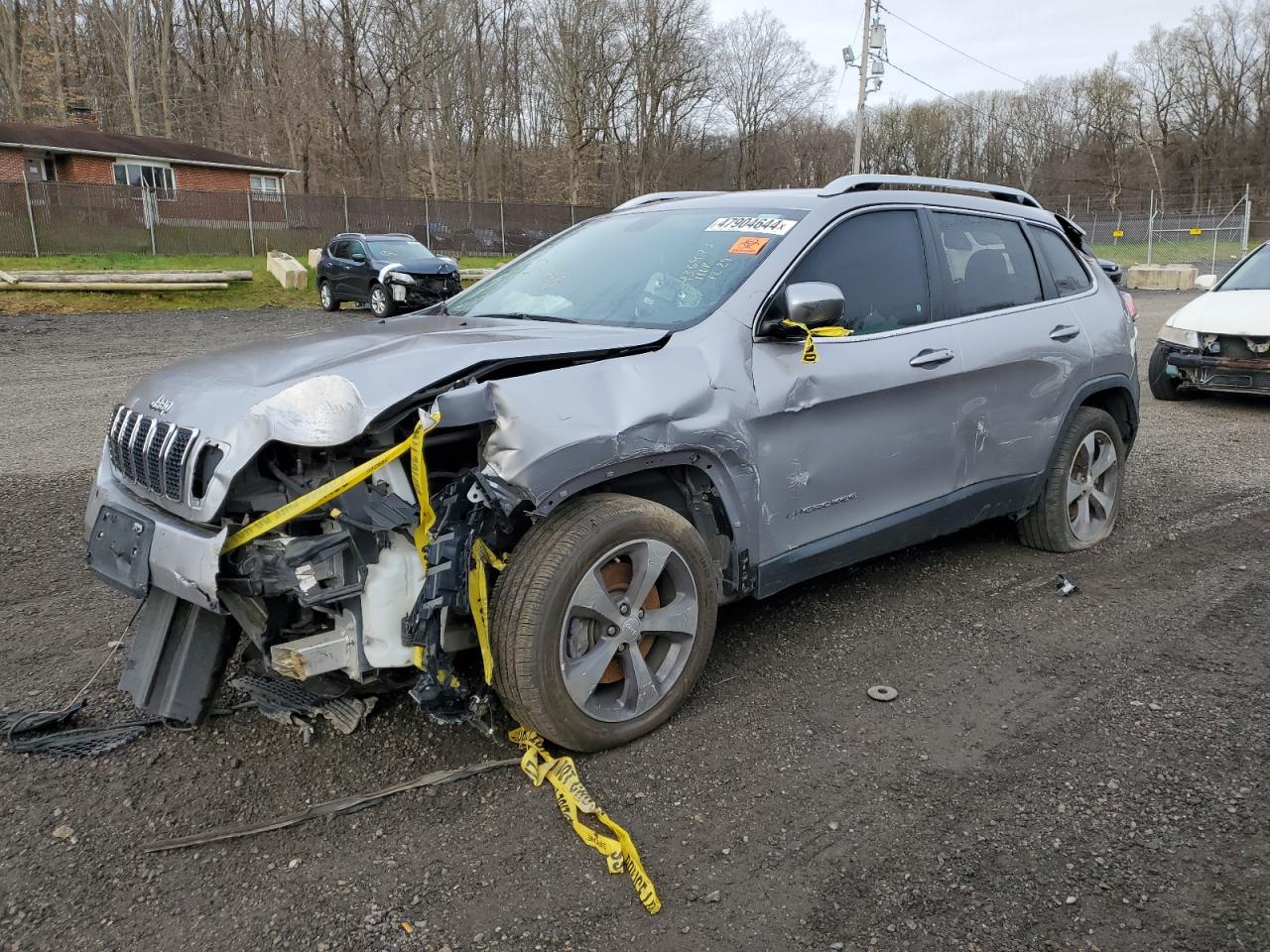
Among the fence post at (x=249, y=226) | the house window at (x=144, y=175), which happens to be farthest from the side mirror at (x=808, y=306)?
the house window at (x=144, y=175)

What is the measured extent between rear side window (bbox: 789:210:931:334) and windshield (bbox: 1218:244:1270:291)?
746 cm

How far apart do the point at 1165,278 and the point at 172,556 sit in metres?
29.9

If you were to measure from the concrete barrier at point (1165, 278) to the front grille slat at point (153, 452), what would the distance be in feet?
96.7

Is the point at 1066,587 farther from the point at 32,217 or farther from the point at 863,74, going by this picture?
the point at 863,74

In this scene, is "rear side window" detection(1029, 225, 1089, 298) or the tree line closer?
"rear side window" detection(1029, 225, 1089, 298)

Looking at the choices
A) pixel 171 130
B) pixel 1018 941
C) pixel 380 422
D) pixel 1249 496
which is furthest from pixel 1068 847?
pixel 171 130

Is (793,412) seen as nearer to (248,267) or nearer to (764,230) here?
(764,230)

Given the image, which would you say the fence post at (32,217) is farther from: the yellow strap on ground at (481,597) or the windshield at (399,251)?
the yellow strap on ground at (481,597)

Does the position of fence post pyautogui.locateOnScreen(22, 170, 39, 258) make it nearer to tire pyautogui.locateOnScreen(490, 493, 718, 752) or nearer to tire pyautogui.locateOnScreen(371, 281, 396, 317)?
tire pyautogui.locateOnScreen(371, 281, 396, 317)

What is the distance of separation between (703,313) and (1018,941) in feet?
7.13

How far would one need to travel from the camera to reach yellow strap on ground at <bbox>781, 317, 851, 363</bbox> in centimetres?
344

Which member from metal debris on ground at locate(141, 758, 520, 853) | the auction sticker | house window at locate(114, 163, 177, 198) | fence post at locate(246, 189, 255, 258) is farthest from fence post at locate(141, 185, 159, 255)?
metal debris on ground at locate(141, 758, 520, 853)

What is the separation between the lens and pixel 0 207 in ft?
78.1

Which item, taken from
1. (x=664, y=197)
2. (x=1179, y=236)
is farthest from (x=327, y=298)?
(x=1179, y=236)
